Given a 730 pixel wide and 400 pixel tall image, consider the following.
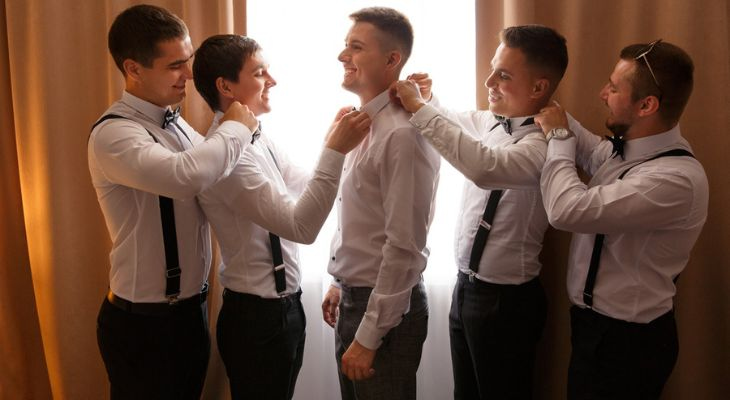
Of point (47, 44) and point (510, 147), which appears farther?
point (47, 44)

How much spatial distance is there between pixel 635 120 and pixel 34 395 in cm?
295

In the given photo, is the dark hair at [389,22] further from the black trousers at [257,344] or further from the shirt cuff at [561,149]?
the black trousers at [257,344]

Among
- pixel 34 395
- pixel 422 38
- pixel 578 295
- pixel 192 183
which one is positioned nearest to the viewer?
pixel 192 183

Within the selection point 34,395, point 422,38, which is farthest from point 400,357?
point 34,395

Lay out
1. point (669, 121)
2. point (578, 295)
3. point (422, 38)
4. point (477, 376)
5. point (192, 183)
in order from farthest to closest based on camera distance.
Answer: point (422, 38)
point (477, 376)
point (578, 295)
point (669, 121)
point (192, 183)

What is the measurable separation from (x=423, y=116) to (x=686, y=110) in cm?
135

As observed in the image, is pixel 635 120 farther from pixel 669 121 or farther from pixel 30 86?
pixel 30 86

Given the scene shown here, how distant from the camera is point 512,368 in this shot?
6.97 ft

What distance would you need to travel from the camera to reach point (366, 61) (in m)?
1.94

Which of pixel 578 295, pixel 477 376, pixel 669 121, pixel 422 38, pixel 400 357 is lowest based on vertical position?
pixel 477 376

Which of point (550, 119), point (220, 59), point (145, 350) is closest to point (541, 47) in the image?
point (550, 119)

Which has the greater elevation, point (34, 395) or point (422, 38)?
point (422, 38)

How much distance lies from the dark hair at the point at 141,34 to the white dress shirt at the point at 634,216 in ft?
4.41

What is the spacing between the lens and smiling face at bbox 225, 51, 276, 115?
6.64ft
